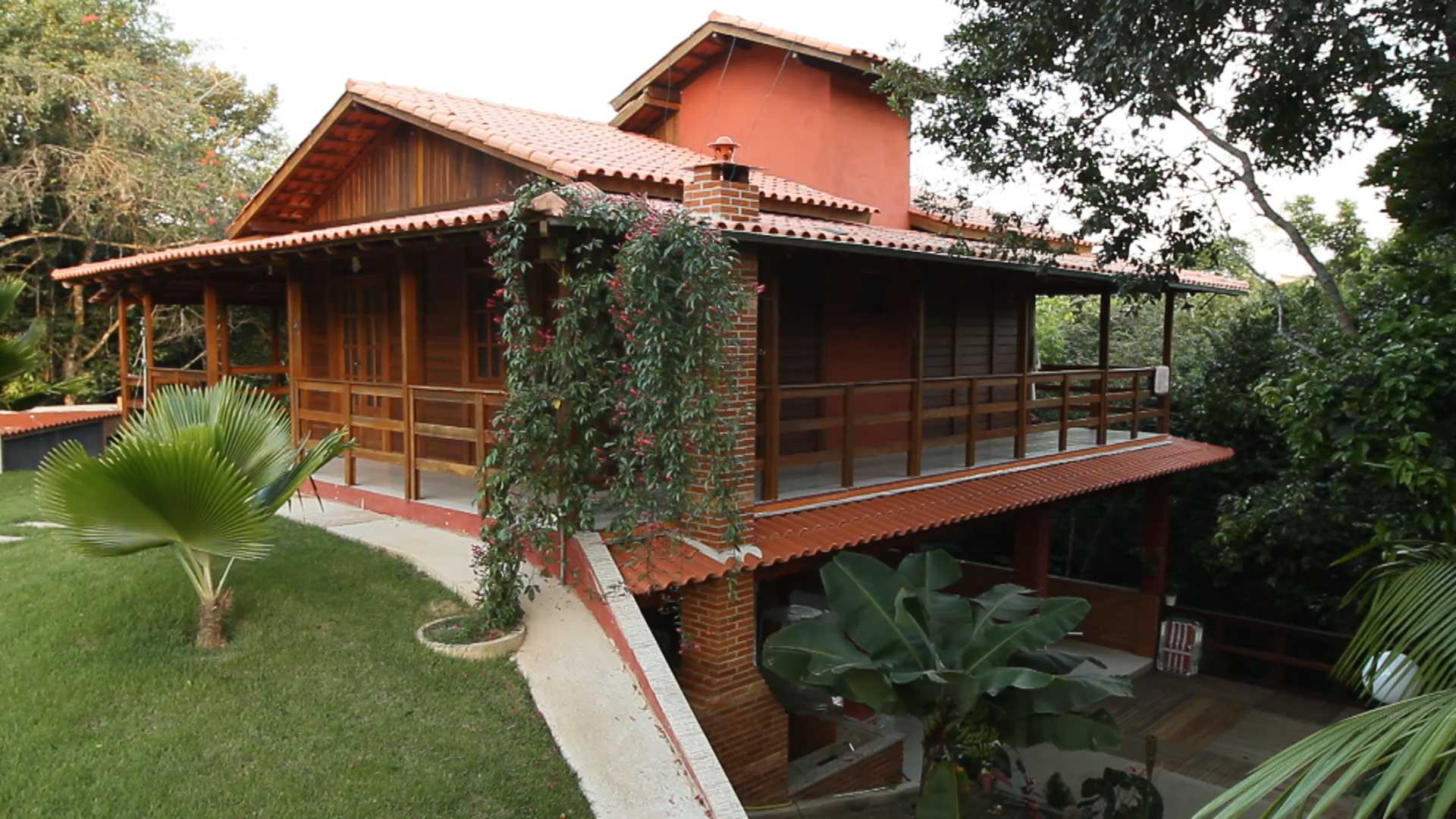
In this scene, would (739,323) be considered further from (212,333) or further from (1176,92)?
(212,333)

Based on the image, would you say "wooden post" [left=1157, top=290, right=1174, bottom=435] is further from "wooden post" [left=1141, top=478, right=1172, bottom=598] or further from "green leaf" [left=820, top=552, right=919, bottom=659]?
"green leaf" [left=820, top=552, right=919, bottom=659]

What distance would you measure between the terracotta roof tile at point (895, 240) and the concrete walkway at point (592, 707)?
296 cm

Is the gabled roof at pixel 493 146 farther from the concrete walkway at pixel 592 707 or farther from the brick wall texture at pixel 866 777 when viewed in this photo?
the brick wall texture at pixel 866 777

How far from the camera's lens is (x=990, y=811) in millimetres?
8828

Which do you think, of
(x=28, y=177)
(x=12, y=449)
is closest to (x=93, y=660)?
(x=12, y=449)

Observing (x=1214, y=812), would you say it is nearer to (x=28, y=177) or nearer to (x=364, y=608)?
(x=364, y=608)

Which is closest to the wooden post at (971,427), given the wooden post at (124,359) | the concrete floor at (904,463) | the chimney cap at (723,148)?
the concrete floor at (904,463)

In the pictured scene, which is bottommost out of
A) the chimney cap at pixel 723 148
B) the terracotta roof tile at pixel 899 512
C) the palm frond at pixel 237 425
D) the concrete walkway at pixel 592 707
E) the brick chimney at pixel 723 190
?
the concrete walkway at pixel 592 707

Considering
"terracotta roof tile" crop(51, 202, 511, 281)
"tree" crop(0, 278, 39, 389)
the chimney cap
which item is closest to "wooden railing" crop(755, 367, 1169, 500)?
the chimney cap

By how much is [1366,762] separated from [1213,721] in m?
11.5

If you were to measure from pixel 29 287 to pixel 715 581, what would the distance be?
17815mm

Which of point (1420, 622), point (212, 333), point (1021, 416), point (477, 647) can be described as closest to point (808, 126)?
point (1021, 416)

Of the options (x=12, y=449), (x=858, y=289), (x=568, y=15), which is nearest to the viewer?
(x=858, y=289)

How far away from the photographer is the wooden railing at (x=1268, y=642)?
13180mm
